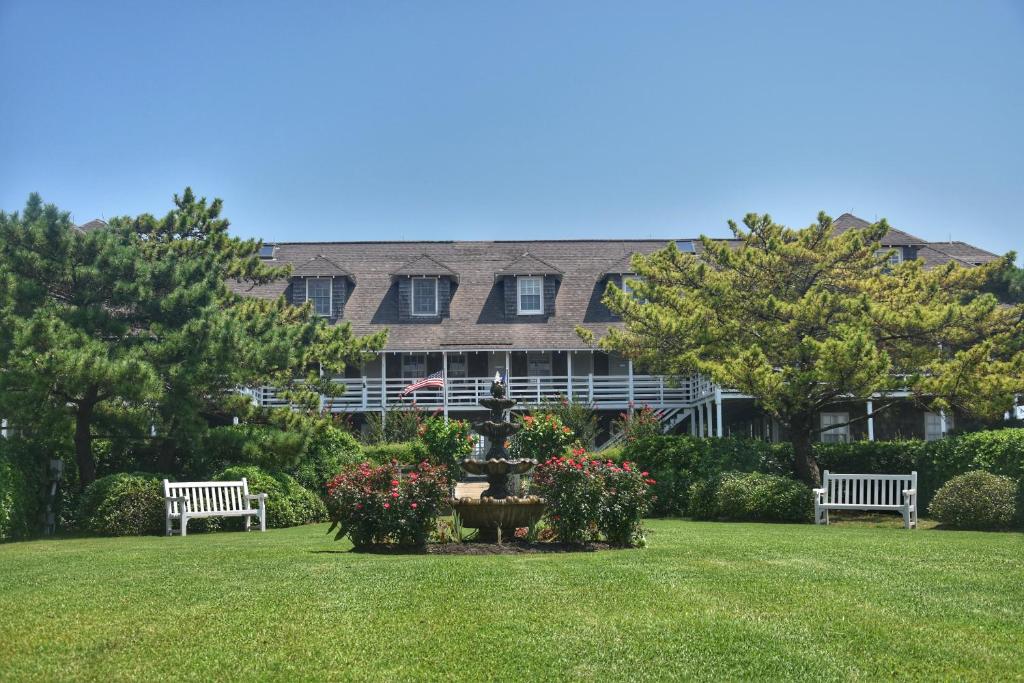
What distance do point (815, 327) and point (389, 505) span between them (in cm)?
1297

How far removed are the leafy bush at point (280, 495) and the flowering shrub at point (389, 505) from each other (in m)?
6.20

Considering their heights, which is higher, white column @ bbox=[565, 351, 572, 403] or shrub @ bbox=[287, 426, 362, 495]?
white column @ bbox=[565, 351, 572, 403]

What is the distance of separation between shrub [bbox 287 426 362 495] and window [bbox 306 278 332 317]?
15124 mm

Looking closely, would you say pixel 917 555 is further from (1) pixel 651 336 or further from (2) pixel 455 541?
(1) pixel 651 336

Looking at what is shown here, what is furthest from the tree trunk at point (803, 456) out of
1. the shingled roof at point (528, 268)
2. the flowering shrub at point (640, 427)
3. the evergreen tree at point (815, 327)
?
the shingled roof at point (528, 268)

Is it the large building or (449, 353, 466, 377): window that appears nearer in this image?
the large building

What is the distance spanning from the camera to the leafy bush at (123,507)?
55.3 ft

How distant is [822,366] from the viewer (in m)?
20.0

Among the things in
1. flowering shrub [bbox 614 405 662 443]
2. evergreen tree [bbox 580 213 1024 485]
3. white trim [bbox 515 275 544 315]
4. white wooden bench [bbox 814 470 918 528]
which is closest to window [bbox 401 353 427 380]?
white trim [bbox 515 275 544 315]

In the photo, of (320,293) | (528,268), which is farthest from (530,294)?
(320,293)

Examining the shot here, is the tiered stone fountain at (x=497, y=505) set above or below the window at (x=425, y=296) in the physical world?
below

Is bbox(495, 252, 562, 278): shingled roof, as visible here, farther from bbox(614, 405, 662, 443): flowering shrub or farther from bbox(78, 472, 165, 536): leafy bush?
Result: bbox(78, 472, 165, 536): leafy bush

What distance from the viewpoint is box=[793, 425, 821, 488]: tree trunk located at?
21875mm

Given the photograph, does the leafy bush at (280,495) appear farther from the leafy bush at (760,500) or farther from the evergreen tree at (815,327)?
the evergreen tree at (815,327)
